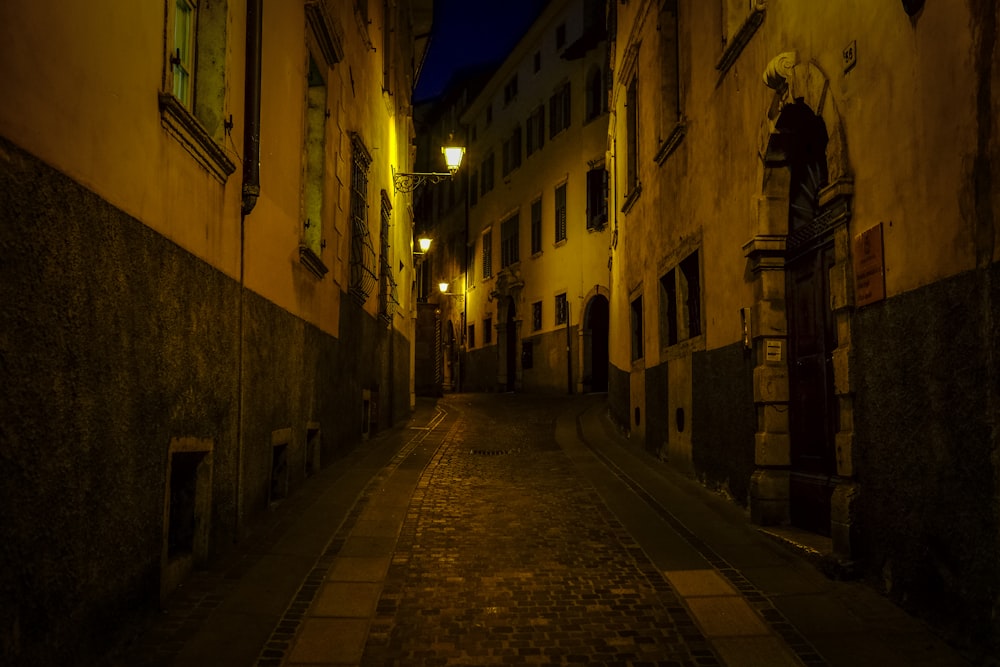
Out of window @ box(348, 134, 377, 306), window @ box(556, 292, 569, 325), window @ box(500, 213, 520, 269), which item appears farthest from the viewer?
window @ box(500, 213, 520, 269)

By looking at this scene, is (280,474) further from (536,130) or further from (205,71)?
(536,130)

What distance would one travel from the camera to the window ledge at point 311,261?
28.7 ft

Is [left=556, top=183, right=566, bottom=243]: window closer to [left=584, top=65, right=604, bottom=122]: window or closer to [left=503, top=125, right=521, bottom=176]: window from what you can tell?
[left=584, top=65, right=604, bottom=122]: window

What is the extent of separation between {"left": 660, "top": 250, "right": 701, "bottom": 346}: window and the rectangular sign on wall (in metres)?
4.23

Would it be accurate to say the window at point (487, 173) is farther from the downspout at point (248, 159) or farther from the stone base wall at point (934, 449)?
the stone base wall at point (934, 449)

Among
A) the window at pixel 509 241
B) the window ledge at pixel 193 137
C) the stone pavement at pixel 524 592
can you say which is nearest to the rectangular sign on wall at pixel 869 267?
the stone pavement at pixel 524 592

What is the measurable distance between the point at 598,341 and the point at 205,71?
20.5m

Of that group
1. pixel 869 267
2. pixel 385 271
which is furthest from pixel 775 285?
pixel 385 271

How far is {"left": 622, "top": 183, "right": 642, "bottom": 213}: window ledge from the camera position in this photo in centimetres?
1381

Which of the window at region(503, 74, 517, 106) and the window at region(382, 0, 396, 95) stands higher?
the window at region(503, 74, 517, 106)

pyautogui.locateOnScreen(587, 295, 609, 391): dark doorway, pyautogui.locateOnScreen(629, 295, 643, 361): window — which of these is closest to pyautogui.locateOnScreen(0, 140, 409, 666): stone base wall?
pyautogui.locateOnScreen(629, 295, 643, 361): window

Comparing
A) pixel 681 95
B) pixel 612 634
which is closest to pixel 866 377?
pixel 612 634

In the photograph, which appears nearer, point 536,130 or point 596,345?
point 596,345

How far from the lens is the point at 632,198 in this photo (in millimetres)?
14469
